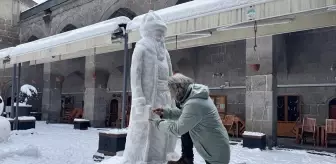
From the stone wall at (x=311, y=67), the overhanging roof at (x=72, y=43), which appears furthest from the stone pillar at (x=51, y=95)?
the stone wall at (x=311, y=67)

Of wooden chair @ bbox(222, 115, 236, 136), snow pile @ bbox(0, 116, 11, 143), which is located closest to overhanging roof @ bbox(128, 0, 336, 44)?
snow pile @ bbox(0, 116, 11, 143)

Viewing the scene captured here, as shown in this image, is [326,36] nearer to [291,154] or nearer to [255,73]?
[255,73]

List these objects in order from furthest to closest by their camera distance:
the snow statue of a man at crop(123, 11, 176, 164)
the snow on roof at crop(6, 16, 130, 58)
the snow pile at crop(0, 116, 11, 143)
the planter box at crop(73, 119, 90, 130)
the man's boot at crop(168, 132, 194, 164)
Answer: the planter box at crop(73, 119, 90, 130) → the snow on roof at crop(6, 16, 130, 58) → the snow pile at crop(0, 116, 11, 143) → the snow statue of a man at crop(123, 11, 176, 164) → the man's boot at crop(168, 132, 194, 164)

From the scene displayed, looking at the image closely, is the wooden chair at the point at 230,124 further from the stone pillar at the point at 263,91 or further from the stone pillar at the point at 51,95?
the stone pillar at the point at 51,95

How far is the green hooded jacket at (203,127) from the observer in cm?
199

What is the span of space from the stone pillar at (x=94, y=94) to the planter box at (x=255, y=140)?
256 inches

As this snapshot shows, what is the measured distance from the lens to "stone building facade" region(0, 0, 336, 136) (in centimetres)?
721

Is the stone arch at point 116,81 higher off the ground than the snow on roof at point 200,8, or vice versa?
the snow on roof at point 200,8

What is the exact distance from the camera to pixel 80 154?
20.4 ft

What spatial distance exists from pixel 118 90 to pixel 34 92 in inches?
179

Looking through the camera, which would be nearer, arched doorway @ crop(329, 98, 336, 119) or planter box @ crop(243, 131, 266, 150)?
planter box @ crop(243, 131, 266, 150)

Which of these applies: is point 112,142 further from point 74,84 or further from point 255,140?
point 74,84

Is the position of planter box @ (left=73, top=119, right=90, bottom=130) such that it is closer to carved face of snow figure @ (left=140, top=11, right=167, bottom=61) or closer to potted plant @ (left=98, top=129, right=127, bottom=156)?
potted plant @ (left=98, top=129, right=127, bottom=156)

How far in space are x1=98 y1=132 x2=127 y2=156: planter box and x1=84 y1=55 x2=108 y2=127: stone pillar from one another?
6.15 metres
